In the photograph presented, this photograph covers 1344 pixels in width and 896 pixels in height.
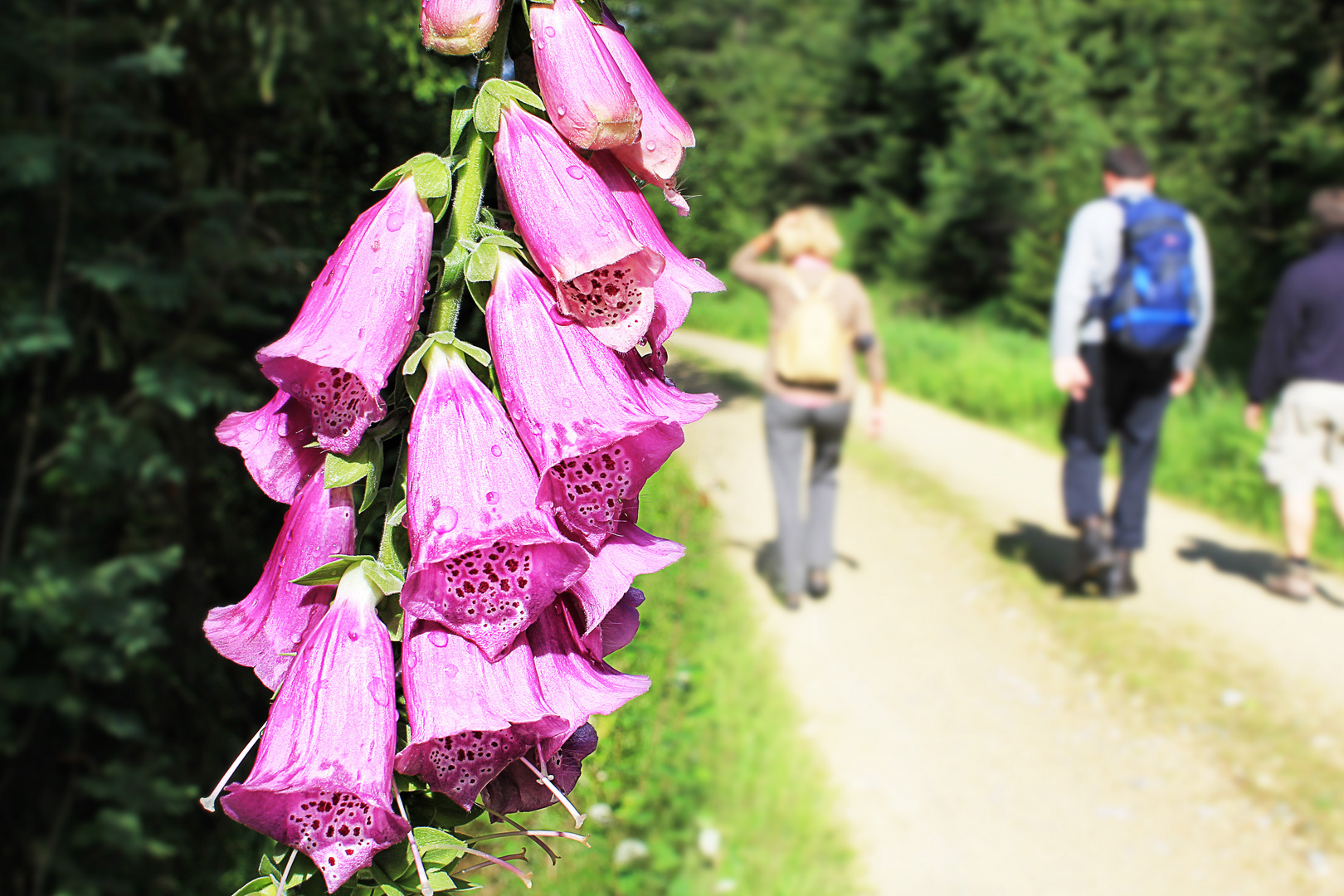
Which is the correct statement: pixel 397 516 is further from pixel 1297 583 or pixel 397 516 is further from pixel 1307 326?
pixel 1297 583

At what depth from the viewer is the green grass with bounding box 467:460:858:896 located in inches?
143

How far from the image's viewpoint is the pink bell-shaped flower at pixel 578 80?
3.13 feet

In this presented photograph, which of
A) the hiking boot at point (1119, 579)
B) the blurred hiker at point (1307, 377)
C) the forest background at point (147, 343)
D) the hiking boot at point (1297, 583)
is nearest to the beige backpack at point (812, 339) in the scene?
the forest background at point (147, 343)

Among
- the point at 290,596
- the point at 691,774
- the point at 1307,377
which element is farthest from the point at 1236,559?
the point at 290,596

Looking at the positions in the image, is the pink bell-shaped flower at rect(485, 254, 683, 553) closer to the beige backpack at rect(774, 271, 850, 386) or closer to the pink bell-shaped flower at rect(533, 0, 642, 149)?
the pink bell-shaped flower at rect(533, 0, 642, 149)

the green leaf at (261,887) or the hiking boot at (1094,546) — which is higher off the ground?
the green leaf at (261,887)

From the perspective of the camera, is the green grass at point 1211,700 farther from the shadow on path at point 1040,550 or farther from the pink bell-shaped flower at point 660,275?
the pink bell-shaped flower at point 660,275

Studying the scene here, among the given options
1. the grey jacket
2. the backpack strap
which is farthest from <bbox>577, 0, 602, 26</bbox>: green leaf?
the grey jacket

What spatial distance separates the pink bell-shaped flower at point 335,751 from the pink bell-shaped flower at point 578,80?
1.62 feet

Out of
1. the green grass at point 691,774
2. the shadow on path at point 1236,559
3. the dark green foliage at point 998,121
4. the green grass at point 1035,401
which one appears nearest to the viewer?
the green grass at point 691,774

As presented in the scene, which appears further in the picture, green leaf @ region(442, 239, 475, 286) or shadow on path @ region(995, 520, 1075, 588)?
shadow on path @ region(995, 520, 1075, 588)

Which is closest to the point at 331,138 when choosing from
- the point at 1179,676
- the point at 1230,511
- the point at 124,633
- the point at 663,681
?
the point at 124,633

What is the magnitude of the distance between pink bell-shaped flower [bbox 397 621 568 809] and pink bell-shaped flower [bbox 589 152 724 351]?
383 mm

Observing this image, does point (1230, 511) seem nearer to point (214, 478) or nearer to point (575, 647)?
point (214, 478)
